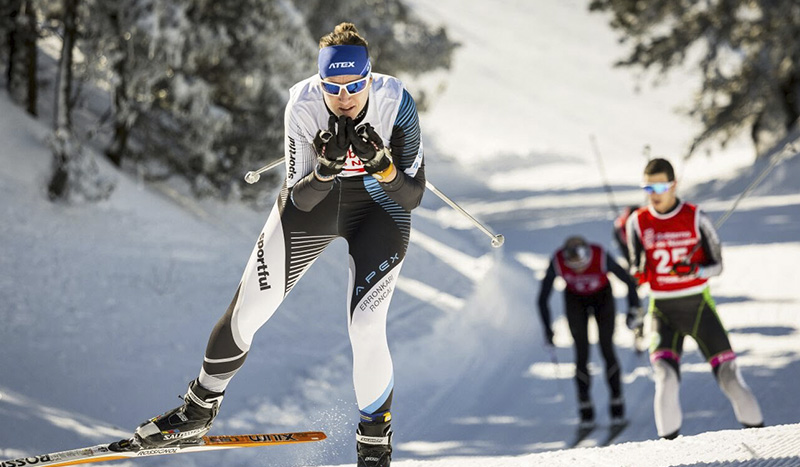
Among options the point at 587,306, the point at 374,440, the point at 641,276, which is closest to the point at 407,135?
the point at 374,440

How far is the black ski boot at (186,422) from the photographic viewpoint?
499 centimetres

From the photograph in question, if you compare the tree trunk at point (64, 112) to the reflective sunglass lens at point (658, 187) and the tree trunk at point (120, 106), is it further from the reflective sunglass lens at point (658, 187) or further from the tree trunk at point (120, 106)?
the reflective sunglass lens at point (658, 187)

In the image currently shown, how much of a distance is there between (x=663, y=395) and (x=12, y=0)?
11445mm

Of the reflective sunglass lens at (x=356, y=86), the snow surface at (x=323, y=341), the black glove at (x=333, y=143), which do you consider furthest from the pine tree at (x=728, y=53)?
the black glove at (x=333, y=143)

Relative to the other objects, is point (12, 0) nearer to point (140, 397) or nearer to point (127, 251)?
point (127, 251)

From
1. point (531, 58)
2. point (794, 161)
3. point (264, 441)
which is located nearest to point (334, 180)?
point (264, 441)

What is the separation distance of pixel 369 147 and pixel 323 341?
27.3ft

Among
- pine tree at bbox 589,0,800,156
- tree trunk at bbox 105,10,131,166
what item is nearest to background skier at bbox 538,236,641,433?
tree trunk at bbox 105,10,131,166

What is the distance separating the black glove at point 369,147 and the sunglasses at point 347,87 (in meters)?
0.33

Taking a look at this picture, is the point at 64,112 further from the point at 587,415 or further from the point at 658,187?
the point at 658,187

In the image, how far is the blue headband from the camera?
441 centimetres

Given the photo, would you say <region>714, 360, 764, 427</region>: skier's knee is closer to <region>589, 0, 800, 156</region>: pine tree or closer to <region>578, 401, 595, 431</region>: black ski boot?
<region>578, 401, 595, 431</region>: black ski boot

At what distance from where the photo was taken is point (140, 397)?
29.6 feet

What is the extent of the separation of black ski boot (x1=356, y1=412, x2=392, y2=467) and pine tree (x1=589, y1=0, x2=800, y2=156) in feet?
68.2
